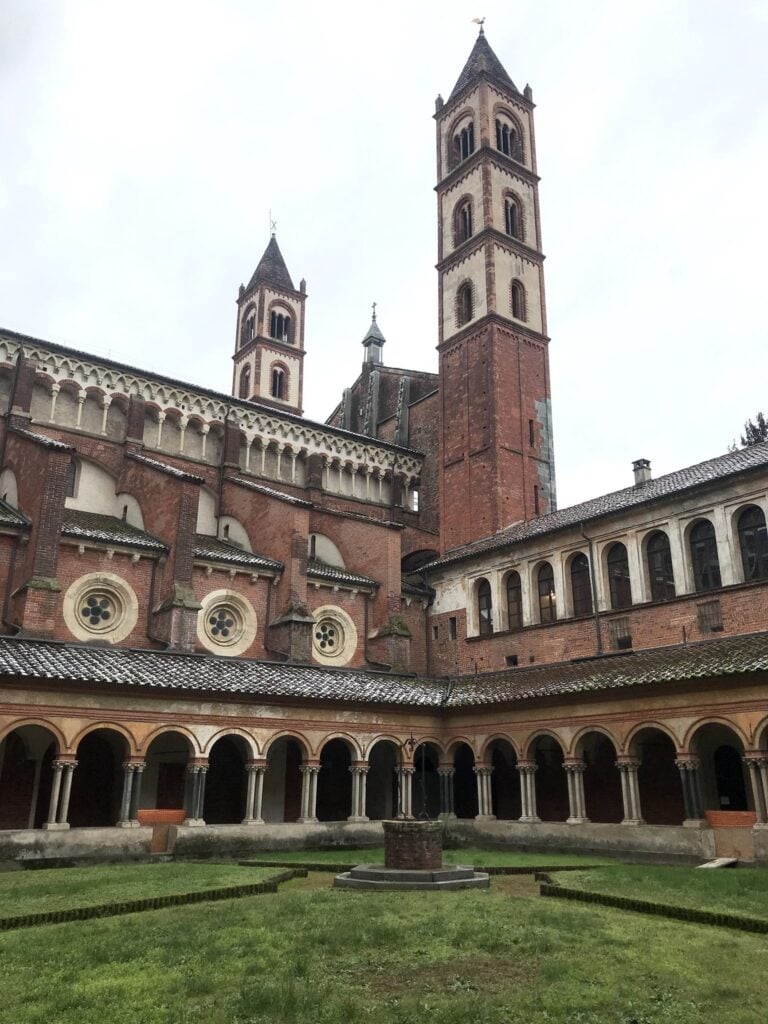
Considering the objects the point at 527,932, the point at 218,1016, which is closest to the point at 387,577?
the point at 527,932

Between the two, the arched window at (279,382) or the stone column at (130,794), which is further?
the arched window at (279,382)

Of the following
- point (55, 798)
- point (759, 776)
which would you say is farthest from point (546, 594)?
point (55, 798)

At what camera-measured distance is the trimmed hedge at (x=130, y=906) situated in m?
11.1

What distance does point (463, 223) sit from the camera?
45.0 meters

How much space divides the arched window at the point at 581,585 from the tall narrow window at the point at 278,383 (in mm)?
31547

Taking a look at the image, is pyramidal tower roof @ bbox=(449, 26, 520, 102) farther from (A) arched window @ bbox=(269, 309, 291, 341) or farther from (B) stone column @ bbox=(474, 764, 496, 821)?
(B) stone column @ bbox=(474, 764, 496, 821)

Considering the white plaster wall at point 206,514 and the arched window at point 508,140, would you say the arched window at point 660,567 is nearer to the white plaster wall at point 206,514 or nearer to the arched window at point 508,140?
the white plaster wall at point 206,514

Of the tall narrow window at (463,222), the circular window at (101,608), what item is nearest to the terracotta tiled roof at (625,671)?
the circular window at (101,608)

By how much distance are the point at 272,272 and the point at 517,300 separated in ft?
75.9

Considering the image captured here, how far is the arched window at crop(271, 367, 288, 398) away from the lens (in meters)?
56.3

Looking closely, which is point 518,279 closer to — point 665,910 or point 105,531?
point 105,531

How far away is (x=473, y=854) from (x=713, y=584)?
1140 centimetres

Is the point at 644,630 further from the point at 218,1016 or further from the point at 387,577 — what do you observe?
the point at 218,1016

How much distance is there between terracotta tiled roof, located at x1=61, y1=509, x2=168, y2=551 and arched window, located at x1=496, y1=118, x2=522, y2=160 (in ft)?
102
